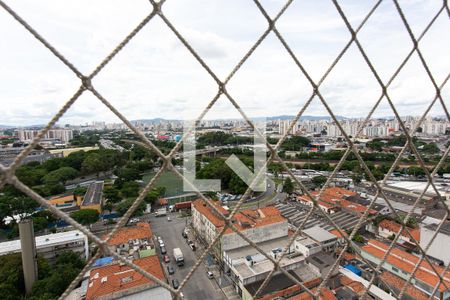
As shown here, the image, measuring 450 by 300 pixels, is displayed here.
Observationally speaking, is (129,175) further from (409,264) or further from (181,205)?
(409,264)

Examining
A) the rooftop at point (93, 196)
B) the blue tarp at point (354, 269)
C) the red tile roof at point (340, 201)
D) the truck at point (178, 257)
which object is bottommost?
the truck at point (178, 257)

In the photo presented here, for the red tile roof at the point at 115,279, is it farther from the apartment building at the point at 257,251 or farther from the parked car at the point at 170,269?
the apartment building at the point at 257,251

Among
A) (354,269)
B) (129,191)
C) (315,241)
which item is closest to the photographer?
(354,269)

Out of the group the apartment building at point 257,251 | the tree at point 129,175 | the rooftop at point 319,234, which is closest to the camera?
the apartment building at point 257,251

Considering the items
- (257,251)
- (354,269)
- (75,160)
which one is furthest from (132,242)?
(75,160)

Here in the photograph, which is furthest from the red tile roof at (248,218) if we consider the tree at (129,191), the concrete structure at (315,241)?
the tree at (129,191)

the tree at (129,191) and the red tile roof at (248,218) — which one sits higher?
the red tile roof at (248,218)

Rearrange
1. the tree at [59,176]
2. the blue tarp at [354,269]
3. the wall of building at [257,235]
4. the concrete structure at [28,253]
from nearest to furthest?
the concrete structure at [28,253], the blue tarp at [354,269], the wall of building at [257,235], the tree at [59,176]
